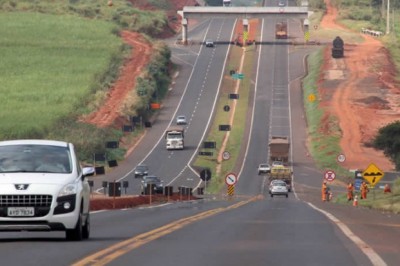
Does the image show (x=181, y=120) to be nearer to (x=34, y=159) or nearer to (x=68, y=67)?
(x=68, y=67)

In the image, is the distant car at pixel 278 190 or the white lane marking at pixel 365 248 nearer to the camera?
the white lane marking at pixel 365 248

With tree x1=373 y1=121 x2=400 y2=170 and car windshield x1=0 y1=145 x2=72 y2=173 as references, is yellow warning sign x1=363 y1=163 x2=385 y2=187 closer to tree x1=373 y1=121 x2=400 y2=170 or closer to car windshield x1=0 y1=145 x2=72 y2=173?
tree x1=373 y1=121 x2=400 y2=170

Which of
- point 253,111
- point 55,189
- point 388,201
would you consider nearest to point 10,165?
point 55,189

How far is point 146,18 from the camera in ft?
596

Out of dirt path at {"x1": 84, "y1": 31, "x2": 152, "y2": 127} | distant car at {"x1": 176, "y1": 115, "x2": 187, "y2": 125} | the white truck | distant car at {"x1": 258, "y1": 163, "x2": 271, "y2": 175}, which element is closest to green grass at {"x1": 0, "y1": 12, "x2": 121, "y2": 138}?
dirt path at {"x1": 84, "y1": 31, "x2": 152, "y2": 127}

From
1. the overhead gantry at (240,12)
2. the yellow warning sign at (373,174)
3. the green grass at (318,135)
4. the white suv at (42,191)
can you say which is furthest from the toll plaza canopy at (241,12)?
the white suv at (42,191)

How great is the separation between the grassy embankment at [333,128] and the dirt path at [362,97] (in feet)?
3.36

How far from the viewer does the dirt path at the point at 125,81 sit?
119 meters

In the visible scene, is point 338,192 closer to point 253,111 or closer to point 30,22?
point 253,111

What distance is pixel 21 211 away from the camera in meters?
19.6

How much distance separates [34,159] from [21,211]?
1428 mm

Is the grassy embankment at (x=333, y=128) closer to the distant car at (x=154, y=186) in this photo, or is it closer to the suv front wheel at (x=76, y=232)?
the distant car at (x=154, y=186)

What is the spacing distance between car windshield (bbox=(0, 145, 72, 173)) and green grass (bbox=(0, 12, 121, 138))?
254 ft

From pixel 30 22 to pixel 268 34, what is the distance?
115 ft
